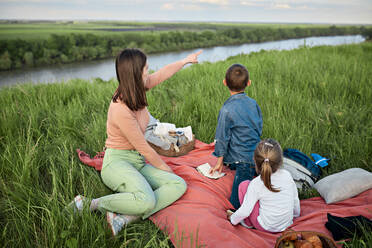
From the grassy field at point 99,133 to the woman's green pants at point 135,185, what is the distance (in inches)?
6.2

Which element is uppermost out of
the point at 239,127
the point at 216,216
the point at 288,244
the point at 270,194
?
the point at 239,127

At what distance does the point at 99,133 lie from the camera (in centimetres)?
351

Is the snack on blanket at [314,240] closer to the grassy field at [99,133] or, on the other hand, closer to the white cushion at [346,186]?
the grassy field at [99,133]

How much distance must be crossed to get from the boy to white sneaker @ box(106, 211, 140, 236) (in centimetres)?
104

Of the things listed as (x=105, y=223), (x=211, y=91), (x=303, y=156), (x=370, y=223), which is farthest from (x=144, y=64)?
(x=211, y=91)

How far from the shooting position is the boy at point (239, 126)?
251cm

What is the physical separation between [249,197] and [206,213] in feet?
1.33

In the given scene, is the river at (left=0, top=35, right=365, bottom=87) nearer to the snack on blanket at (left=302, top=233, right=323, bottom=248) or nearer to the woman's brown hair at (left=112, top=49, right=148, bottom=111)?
the woman's brown hair at (left=112, top=49, right=148, bottom=111)

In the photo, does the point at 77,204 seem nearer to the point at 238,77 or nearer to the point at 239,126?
the point at 239,126

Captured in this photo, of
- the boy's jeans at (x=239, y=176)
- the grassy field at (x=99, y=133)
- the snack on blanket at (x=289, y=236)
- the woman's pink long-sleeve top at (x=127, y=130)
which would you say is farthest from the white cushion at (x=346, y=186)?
the woman's pink long-sleeve top at (x=127, y=130)

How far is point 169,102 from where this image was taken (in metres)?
4.70

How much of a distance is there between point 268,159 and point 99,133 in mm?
2557

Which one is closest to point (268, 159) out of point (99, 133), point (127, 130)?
point (127, 130)

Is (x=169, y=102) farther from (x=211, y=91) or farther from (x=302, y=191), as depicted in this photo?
(x=302, y=191)
